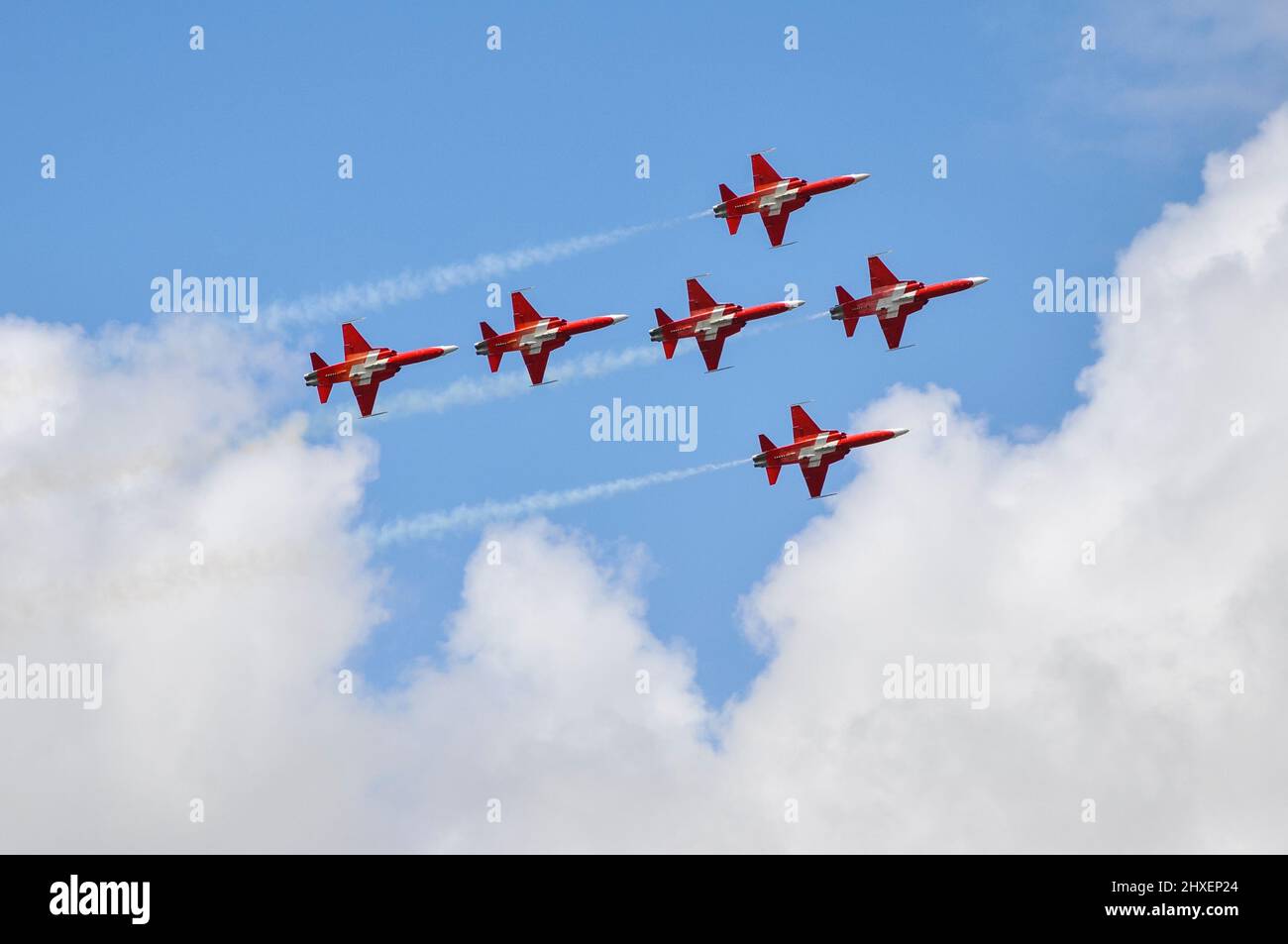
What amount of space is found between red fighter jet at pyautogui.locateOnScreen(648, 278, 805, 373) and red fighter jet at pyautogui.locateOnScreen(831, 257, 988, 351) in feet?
11.2

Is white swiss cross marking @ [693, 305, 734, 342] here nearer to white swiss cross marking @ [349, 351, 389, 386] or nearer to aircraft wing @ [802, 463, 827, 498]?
aircraft wing @ [802, 463, 827, 498]

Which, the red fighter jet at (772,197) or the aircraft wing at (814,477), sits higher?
the red fighter jet at (772,197)

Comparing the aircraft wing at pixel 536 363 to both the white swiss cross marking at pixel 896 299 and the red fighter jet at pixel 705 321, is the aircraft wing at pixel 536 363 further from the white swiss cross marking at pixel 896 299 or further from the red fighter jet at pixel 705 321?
the white swiss cross marking at pixel 896 299

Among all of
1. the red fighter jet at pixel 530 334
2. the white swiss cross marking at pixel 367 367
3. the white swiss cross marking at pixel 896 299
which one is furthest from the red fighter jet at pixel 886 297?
the white swiss cross marking at pixel 367 367

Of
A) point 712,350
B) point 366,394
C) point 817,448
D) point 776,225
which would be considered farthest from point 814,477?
point 366,394

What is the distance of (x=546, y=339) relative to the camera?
604 feet

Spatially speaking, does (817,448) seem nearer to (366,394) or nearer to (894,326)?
(894,326)

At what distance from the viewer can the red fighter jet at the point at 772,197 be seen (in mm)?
185500

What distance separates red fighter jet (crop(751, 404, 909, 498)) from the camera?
606 feet

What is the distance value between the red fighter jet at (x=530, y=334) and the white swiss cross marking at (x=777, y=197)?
13507mm
